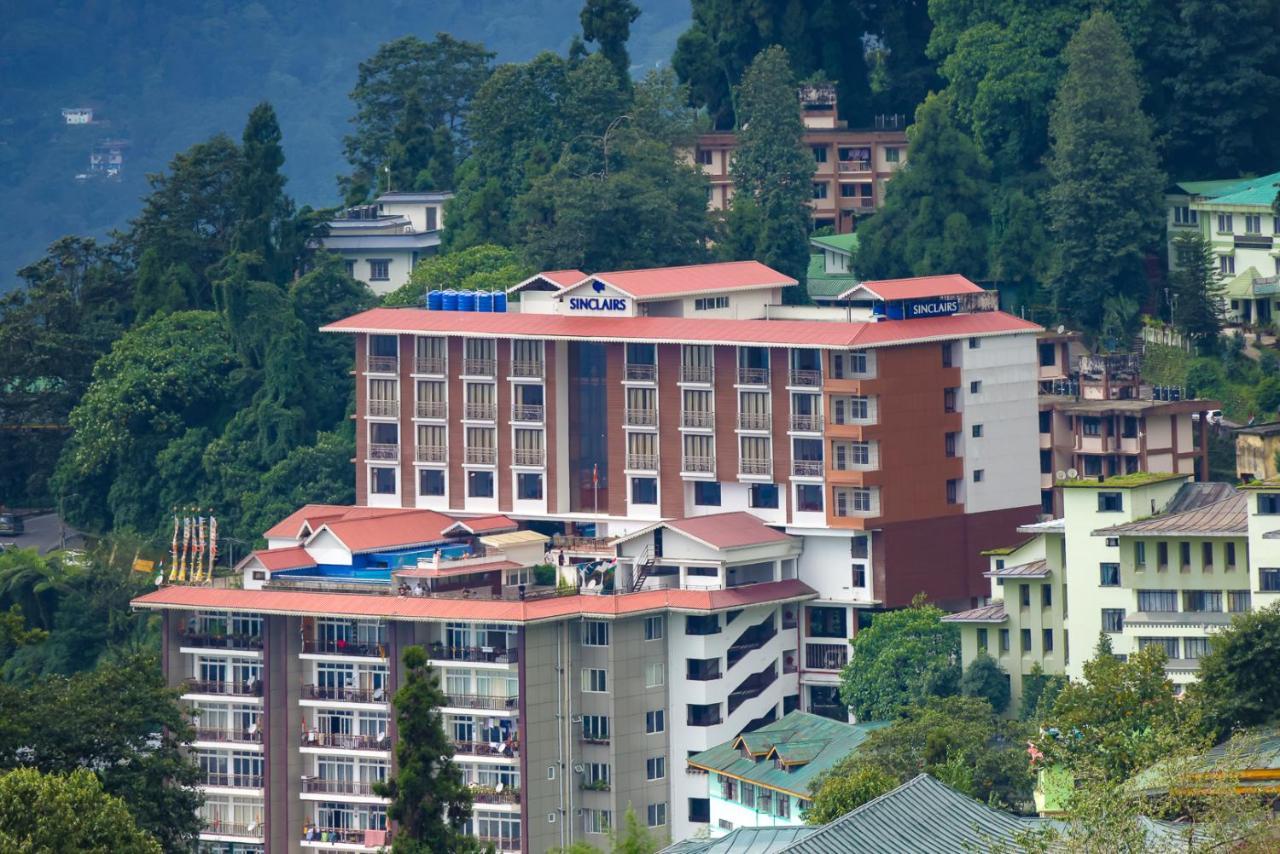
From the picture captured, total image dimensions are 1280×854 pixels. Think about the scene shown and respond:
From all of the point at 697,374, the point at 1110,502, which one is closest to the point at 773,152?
the point at 697,374

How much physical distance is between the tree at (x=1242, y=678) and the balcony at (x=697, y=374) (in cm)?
3765

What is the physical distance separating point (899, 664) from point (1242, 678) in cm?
2546

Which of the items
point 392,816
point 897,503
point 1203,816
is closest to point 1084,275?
point 897,503

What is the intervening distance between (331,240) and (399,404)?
32082mm

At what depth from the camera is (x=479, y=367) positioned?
150m

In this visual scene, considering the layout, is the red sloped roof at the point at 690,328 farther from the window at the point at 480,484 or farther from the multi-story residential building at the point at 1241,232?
the multi-story residential building at the point at 1241,232

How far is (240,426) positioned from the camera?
16475cm

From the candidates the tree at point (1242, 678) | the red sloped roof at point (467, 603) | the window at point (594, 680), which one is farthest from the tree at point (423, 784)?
the window at point (594, 680)

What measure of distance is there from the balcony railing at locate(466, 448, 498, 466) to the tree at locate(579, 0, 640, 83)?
34.3 m

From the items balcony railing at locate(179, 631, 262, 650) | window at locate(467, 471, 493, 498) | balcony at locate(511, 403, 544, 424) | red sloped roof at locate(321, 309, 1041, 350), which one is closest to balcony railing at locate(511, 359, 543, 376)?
balcony at locate(511, 403, 544, 424)

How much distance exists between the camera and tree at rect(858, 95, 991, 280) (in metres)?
158

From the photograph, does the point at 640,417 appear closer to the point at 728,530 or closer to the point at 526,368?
the point at 526,368

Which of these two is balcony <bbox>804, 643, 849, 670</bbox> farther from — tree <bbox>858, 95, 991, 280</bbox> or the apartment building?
tree <bbox>858, 95, 991, 280</bbox>

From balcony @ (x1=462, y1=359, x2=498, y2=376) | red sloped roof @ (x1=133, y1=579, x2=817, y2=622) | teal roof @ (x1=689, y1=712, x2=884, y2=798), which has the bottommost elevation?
teal roof @ (x1=689, y1=712, x2=884, y2=798)
